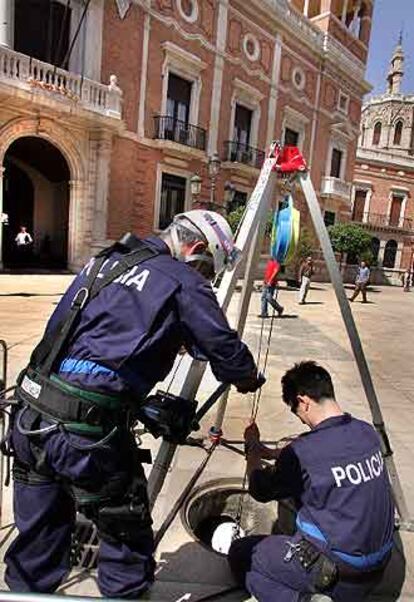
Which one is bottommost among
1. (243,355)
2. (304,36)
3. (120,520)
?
(120,520)

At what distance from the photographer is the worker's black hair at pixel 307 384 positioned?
6.52ft

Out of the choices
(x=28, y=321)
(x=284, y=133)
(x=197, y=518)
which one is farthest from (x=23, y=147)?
(x=197, y=518)

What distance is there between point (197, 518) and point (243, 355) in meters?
1.75

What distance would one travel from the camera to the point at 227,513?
10.3ft

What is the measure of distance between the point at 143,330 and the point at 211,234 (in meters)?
0.51

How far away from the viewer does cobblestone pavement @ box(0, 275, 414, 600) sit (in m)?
3.39

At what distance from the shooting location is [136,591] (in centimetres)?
167

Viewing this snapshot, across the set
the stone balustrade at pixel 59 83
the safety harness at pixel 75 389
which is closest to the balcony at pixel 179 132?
the stone balustrade at pixel 59 83

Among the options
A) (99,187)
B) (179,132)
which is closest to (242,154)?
(179,132)

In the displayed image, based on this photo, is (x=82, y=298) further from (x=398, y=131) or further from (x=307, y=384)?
(x=398, y=131)

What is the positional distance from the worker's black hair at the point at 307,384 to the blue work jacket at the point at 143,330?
468 mm

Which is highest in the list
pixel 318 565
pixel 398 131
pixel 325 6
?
pixel 398 131

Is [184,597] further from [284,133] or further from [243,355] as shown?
[284,133]

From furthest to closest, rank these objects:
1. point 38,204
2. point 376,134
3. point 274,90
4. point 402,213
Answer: point 376,134, point 402,213, point 274,90, point 38,204
